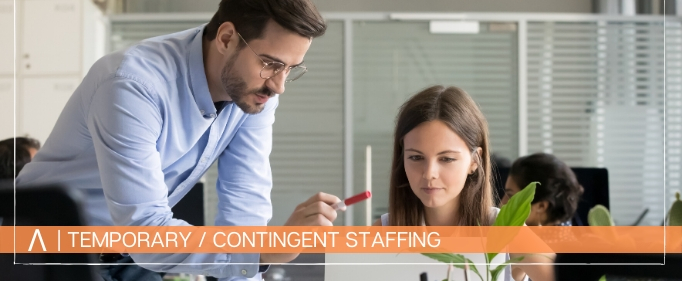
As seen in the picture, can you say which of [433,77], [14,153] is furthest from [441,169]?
[14,153]

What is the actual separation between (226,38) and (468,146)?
0.44m

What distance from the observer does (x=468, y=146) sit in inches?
41.8

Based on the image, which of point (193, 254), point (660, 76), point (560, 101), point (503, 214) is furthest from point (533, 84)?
point (193, 254)

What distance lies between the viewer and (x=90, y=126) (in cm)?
101

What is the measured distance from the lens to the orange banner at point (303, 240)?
103 centimetres

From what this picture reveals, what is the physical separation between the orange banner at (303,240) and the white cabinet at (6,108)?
0.73 ft

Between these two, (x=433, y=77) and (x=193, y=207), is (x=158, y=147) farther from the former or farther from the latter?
(x=433, y=77)

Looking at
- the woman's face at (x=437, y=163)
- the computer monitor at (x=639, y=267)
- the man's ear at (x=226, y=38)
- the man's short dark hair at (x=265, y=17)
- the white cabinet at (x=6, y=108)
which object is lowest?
the computer monitor at (x=639, y=267)

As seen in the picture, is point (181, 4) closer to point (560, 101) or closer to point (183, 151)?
point (183, 151)

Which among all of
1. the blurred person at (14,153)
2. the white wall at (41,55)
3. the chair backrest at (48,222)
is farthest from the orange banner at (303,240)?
the white wall at (41,55)

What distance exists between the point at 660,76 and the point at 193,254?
1.17 m

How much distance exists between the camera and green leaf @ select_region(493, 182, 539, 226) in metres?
0.81

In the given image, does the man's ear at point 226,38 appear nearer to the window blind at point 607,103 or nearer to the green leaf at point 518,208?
the green leaf at point 518,208

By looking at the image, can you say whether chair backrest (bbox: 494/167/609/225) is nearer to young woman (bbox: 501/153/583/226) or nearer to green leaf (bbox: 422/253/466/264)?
young woman (bbox: 501/153/583/226)
